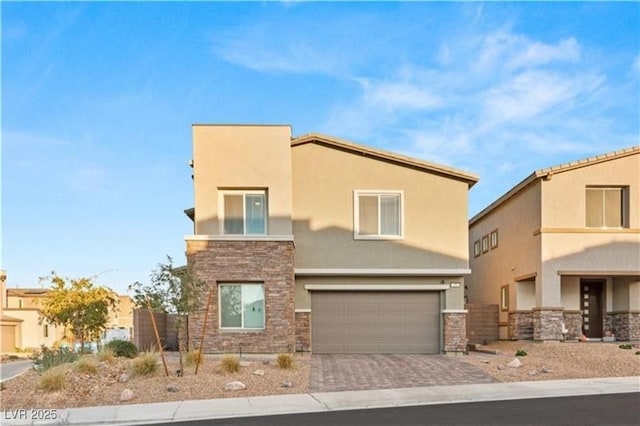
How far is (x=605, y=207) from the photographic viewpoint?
2148 cm

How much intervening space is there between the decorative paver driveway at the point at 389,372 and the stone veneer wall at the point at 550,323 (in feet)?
15.7

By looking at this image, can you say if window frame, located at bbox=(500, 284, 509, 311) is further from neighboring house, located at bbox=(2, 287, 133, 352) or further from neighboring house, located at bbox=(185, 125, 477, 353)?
neighboring house, located at bbox=(2, 287, 133, 352)

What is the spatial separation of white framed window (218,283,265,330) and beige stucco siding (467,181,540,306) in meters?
11.1

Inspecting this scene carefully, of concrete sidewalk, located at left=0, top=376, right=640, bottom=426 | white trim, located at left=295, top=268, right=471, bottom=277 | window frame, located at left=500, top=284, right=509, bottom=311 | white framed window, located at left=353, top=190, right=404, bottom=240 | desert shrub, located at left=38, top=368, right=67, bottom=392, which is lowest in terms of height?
concrete sidewalk, located at left=0, top=376, right=640, bottom=426

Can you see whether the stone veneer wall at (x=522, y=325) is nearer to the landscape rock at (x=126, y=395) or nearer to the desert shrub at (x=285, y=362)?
the desert shrub at (x=285, y=362)

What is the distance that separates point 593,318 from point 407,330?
884cm

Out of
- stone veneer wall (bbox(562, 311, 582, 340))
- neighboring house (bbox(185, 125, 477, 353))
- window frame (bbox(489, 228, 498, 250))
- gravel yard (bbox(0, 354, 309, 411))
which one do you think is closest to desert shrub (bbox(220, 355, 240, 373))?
gravel yard (bbox(0, 354, 309, 411))

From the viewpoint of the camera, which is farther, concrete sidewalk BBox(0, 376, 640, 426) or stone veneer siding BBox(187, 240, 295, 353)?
stone veneer siding BBox(187, 240, 295, 353)

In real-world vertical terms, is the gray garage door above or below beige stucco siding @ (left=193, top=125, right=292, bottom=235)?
below

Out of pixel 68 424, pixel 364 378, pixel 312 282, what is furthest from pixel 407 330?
pixel 68 424

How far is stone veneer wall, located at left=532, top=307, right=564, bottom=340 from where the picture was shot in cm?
2098

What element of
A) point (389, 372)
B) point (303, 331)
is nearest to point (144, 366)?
point (389, 372)

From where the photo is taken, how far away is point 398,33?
17359 millimetres

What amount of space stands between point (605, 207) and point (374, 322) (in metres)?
10.2
